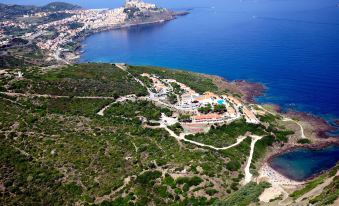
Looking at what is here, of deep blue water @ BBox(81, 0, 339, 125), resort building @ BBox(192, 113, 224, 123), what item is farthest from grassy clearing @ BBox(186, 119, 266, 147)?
deep blue water @ BBox(81, 0, 339, 125)

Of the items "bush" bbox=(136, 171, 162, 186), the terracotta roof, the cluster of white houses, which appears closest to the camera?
"bush" bbox=(136, 171, 162, 186)

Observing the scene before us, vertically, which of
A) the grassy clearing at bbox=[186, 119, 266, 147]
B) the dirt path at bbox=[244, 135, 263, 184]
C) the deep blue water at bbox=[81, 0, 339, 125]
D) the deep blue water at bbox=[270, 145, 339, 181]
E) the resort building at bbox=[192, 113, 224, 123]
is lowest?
the deep blue water at bbox=[270, 145, 339, 181]

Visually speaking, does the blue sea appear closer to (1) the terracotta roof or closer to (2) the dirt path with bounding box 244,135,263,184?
(2) the dirt path with bounding box 244,135,263,184

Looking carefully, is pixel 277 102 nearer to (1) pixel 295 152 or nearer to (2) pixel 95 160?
(1) pixel 295 152

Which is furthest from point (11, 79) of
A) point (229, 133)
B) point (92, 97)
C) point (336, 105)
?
point (336, 105)

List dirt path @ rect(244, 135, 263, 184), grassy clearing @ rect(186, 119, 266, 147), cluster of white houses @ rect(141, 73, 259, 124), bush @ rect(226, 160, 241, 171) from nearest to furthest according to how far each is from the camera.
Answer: dirt path @ rect(244, 135, 263, 184) → bush @ rect(226, 160, 241, 171) → grassy clearing @ rect(186, 119, 266, 147) → cluster of white houses @ rect(141, 73, 259, 124)

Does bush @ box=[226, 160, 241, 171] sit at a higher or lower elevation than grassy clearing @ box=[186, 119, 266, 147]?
lower

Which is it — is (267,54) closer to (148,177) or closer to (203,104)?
(203,104)

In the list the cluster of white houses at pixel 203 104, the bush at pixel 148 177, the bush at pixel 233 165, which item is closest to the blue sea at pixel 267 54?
the cluster of white houses at pixel 203 104
